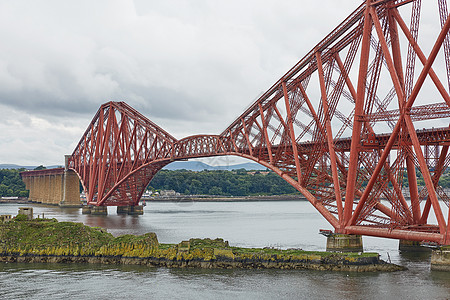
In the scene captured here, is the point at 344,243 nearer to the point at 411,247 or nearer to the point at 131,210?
the point at 411,247

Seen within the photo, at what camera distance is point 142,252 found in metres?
53.0

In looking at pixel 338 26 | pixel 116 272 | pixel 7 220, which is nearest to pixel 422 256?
pixel 338 26

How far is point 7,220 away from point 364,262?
37290 millimetres

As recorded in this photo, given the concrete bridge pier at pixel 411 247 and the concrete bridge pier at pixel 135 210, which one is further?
the concrete bridge pier at pixel 135 210

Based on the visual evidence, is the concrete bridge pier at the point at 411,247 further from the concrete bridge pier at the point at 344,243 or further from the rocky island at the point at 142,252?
the rocky island at the point at 142,252

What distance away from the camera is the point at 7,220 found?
198ft

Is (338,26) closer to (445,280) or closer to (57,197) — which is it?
(445,280)

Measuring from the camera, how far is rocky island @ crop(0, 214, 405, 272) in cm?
4772

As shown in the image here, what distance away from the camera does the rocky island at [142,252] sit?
47719mm

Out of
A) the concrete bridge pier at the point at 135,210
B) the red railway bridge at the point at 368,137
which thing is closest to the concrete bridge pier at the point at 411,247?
the red railway bridge at the point at 368,137

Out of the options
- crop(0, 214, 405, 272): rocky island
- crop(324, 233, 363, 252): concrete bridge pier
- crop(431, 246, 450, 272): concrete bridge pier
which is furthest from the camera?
crop(324, 233, 363, 252): concrete bridge pier

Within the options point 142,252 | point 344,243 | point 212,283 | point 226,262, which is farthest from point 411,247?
point 142,252

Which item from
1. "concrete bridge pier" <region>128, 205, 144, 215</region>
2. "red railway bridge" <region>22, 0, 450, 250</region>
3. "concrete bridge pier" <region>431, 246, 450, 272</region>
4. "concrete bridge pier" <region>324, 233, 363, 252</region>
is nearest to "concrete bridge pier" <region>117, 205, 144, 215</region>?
"concrete bridge pier" <region>128, 205, 144, 215</region>

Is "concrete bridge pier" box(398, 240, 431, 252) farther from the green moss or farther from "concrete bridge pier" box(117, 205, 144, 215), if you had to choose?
"concrete bridge pier" box(117, 205, 144, 215)
